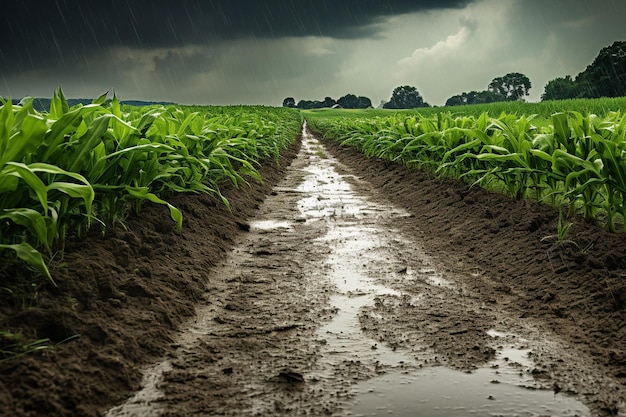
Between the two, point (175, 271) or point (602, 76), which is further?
point (602, 76)

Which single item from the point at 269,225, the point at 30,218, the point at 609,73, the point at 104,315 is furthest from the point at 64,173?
the point at 609,73

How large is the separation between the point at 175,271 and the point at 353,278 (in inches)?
47.5

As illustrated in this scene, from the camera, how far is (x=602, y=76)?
45438 mm

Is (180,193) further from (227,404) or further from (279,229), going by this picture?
(227,404)

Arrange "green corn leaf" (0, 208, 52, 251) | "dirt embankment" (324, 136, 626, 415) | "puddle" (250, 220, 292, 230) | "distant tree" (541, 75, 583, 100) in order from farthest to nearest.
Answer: "distant tree" (541, 75, 583, 100) < "puddle" (250, 220, 292, 230) < "dirt embankment" (324, 136, 626, 415) < "green corn leaf" (0, 208, 52, 251)

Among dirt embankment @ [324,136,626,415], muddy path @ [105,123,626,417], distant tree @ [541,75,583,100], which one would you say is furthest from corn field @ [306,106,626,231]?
distant tree @ [541,75,583,100]

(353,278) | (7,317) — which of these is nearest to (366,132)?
(353,278)

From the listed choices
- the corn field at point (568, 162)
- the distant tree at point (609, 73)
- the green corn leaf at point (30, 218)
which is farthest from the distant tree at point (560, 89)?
the green corn leaf at point (30, 218)

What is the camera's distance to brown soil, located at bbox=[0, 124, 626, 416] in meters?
2.17

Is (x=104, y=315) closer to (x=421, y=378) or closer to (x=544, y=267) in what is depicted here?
(x=421, y=378)

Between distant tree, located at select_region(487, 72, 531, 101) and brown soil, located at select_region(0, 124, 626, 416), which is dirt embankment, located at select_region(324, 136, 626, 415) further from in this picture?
distant tree, located at select_region(487, 72, 531, 101)

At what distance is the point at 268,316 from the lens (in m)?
3.08

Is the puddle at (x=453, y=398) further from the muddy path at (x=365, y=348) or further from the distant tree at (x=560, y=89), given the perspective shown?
the distant tree at (x=560, y=89)

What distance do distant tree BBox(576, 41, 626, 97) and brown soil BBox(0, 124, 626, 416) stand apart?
46670 millimetres
